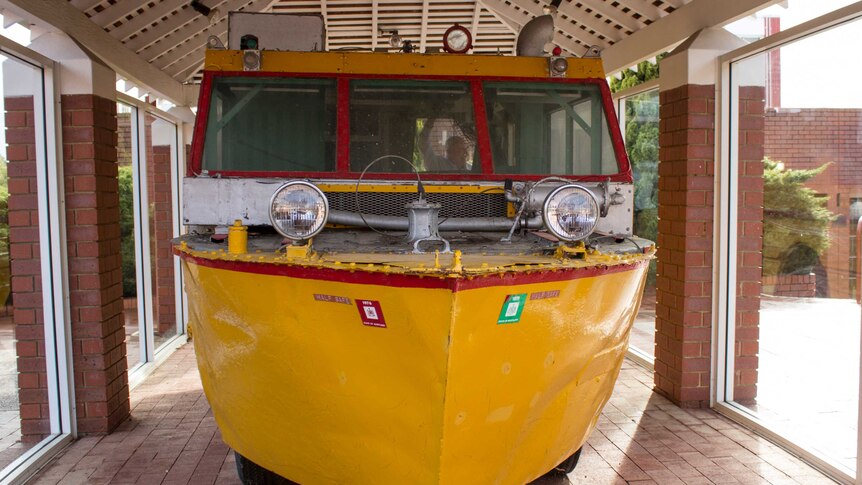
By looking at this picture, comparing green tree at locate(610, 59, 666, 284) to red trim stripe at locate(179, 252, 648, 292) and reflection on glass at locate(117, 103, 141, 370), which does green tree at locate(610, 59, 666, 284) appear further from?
reflection on glass at locate(117, 103, 141, 370)

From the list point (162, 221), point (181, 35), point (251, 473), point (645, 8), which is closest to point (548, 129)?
point (251, 473)

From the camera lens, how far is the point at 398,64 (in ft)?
15.7

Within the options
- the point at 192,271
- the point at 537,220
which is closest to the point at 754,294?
the point at 537,220

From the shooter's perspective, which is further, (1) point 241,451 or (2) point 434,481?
(1) point 241,451

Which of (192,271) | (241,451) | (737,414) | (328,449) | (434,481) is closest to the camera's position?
(434,481)

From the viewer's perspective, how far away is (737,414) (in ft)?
19.9

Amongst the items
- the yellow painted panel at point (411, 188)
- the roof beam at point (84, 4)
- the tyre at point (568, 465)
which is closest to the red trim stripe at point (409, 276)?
the yellow painted panel at point (411, 188)

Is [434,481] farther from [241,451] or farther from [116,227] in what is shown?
[116,227]

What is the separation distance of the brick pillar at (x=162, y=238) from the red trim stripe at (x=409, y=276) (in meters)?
6.57

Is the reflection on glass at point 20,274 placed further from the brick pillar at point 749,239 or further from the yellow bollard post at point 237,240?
the brick pillar at point 749,239

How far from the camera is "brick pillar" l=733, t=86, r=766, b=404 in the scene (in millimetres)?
6270

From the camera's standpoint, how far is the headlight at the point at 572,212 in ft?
11.5

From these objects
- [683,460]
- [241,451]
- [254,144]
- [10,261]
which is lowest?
[683,460]

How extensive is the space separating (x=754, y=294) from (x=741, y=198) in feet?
2.63
